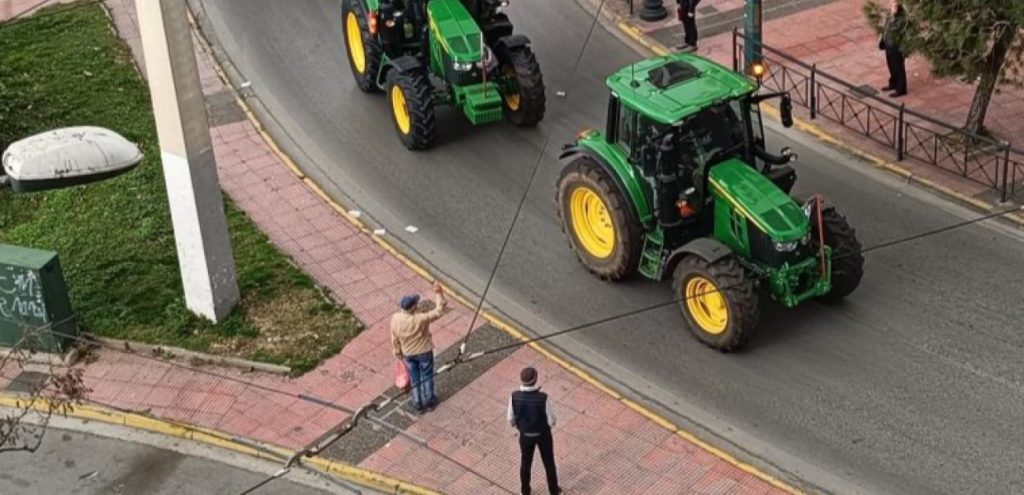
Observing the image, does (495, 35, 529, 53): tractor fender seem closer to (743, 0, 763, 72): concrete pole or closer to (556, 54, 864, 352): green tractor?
(743, 0, 763, 72): concrete pole

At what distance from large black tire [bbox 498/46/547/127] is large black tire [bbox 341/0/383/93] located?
2.15 meters

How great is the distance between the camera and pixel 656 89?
15430 millimetres

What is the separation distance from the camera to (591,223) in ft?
55.1

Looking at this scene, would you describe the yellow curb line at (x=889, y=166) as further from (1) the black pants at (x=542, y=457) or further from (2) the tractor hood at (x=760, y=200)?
(1) the black pants at (x=542, y=457)

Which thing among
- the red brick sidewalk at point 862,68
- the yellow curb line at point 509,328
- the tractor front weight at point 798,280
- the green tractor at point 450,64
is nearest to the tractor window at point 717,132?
the tractor front weight at point 798,280

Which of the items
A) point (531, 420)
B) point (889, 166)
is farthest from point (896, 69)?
point (531, 420)

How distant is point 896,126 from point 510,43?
5834 mm

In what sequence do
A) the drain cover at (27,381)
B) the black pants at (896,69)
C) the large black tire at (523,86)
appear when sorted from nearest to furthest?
the drain cover at (27,381) → the large black tire at (523,86) → the black pants at (896,69)

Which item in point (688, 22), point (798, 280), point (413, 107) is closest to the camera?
point (798, 280)

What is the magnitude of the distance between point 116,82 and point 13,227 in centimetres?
464

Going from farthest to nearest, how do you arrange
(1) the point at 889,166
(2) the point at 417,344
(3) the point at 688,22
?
(3) the point at 688,22, (1) the point at 889,166, (2) the point at 417,344

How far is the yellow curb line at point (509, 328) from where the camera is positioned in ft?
44.8

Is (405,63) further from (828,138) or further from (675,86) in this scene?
(828,138)

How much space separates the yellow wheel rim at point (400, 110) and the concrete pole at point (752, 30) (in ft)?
17.4
